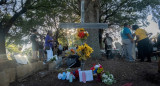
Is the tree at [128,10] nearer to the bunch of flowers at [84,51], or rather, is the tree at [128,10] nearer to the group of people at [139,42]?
the group of people at [139,42]

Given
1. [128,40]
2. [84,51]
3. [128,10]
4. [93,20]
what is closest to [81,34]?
[84,51]

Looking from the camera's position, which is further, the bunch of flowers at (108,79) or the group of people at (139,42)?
the group of people at (139,42)

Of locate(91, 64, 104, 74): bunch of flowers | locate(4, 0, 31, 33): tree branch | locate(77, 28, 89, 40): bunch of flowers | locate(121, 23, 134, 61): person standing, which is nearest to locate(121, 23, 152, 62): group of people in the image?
locate(121, 23, 134, 61): person standing

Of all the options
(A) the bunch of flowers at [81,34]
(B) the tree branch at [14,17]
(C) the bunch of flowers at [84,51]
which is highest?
(B) the tree branch at [14,17]

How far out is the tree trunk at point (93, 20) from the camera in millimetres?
6675

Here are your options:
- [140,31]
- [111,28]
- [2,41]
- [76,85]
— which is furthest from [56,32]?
[76,85]

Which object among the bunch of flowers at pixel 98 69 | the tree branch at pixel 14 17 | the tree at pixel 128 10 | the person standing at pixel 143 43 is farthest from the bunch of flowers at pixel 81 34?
the tree at pixel 128 10

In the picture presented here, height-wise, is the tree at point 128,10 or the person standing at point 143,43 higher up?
the tree at point 128,10

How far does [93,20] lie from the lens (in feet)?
22.5

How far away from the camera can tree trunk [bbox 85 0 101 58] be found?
667cm

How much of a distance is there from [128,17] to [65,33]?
38.0ft

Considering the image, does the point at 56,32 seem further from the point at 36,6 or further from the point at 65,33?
the point at 36,6

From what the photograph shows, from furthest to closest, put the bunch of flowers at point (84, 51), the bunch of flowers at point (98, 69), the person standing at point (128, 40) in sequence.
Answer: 1. the person standing at point (128, 40)
2. the bunch of flowers at point (84, 51)
3. the bunch of flowers at point (98, 69)

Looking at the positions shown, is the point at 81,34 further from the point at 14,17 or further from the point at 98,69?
the point at 14,17
